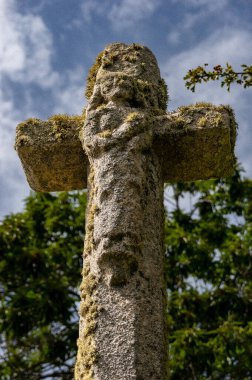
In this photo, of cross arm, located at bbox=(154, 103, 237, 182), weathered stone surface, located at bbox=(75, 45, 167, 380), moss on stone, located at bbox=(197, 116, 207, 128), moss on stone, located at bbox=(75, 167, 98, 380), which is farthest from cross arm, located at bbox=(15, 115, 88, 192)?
moss on stone, located at bbox=(197, 116, 207, 128)

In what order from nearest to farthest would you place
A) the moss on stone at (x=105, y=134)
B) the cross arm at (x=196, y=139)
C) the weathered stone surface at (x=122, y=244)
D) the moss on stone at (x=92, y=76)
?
1. the weathered stone surface at (x=122, y=244)
2. the moss on stone at (x=105, y=134)
3. the cross arm at (x=196, y=139)
4. the moss on stone at (x=92, y=76)

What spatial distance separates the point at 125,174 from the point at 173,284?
1080 cm

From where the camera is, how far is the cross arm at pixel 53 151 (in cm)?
500

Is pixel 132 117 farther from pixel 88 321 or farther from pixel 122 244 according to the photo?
pixel 88 321

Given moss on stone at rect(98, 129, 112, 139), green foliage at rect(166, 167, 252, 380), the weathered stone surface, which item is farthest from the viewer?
green foliage at rect(166, 167, 252, 380)

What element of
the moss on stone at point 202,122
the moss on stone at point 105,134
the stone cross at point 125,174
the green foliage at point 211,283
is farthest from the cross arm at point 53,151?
the green foliage at point 211,283

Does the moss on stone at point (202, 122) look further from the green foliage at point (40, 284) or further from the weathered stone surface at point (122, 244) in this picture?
the green foliage at point (40, 284)

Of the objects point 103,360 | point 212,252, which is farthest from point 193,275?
point 103,360

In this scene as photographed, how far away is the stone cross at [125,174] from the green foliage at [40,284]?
30.1ft

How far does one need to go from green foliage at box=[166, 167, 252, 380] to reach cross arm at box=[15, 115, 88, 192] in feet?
26.9

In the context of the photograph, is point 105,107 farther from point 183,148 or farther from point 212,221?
point 212,221

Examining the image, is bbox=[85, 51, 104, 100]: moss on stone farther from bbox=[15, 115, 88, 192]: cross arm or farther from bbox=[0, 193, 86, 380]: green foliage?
bbox=[0, 193, 86, 380]: green foliage

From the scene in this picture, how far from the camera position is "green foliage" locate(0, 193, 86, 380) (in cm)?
1398

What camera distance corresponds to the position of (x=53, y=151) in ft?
16.5
